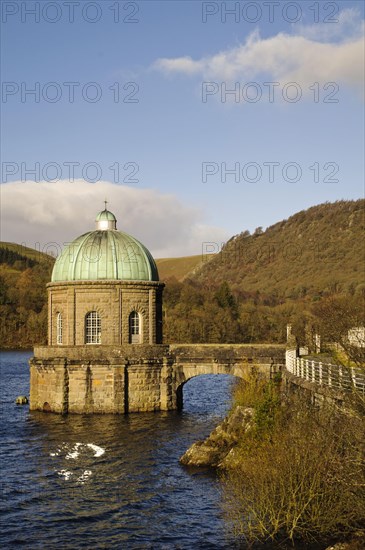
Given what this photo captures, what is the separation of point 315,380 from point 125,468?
9.02 meters

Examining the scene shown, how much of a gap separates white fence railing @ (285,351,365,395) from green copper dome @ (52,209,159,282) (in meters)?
11.7

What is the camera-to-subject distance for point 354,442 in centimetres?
1942

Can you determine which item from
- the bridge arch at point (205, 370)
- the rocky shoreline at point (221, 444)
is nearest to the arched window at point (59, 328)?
the bridge arch at point (205, 370)

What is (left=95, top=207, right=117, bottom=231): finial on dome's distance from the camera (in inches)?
1984

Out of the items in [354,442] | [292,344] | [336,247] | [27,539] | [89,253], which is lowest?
[27,539]

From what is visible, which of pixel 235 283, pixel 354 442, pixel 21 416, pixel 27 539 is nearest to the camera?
pixel 354 442

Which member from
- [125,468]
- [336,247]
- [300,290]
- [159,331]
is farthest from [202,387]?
[336,247]

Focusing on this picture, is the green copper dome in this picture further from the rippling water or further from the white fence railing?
the white fence railing

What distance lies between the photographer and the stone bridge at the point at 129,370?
145ft

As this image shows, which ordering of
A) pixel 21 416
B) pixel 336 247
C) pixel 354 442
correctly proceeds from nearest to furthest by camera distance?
pixel 354 442 → pixel 21 416 → pixel 336 247

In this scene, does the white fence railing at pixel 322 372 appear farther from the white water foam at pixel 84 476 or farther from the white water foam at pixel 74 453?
the white water foam at pixel 74 453

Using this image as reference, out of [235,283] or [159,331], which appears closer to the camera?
[159,331]

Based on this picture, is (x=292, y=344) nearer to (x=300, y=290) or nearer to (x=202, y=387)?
(x=202, y=387)

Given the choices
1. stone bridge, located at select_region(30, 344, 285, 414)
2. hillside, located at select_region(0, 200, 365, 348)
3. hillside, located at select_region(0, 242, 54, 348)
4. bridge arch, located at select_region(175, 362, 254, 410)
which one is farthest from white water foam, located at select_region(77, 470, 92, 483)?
hillside, located at select_region(0, 242, 54, 348)
